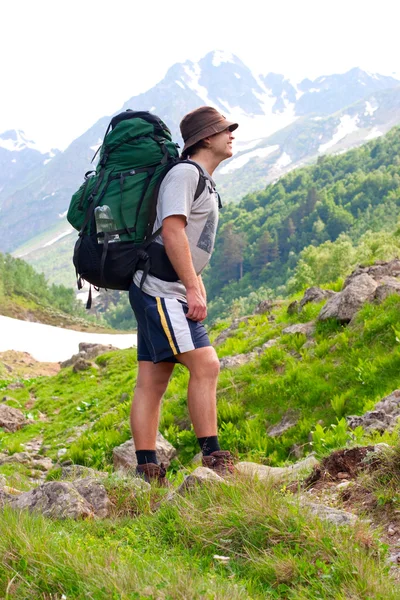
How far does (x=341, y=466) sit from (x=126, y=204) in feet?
7.72

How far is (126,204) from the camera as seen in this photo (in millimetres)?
4305

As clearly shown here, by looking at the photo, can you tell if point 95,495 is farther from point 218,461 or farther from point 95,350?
point 95,350

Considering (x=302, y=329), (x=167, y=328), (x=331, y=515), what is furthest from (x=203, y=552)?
(x=302, y=329)

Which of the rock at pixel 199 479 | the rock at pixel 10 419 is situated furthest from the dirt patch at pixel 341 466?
the rock at pixel 10 419

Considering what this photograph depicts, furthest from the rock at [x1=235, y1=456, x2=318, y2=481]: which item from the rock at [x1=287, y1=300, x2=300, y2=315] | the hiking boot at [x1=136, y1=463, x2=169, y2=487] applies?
the rock at [x1=287, y1=300, x2=300, y2=315]

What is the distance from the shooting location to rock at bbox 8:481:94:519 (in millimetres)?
3500

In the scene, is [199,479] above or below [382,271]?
above

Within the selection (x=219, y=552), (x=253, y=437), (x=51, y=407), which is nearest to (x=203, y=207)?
(x=219, y=552)

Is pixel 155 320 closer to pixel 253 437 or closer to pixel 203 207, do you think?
pixel 203 207

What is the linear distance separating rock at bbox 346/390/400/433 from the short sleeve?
7.86 feet

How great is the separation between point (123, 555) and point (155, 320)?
6.22 feet

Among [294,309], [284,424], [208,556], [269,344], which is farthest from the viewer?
[294,309]

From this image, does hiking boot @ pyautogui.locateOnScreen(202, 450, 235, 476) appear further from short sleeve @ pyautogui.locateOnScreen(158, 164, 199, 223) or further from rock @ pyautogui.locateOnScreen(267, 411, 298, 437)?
rock @ pyautogui.locateOnScreen(267, 411, 298, 437)

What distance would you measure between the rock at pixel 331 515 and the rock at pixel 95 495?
1.35 meters
